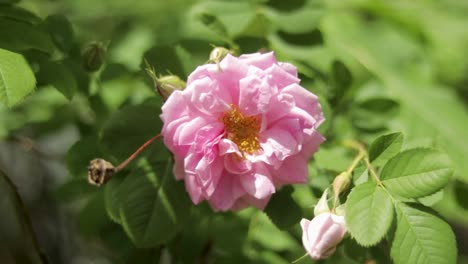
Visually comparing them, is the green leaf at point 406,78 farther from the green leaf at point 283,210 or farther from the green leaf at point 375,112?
the green leaf at point 283,210

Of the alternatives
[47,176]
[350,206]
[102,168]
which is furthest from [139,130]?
[47,176]

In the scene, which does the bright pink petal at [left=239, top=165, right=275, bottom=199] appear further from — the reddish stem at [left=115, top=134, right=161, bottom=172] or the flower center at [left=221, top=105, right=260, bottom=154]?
the reddish stem at [left=115, top=134, right=161, bottom=172]

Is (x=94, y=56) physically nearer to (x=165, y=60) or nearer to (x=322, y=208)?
(x=165, y=60)

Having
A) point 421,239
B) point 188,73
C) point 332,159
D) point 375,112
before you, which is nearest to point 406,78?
point 375,112

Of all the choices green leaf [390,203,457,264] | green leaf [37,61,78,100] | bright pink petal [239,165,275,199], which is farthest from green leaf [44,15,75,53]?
green leaf [390,203,457,264]

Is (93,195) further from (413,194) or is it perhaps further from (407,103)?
(407,103)

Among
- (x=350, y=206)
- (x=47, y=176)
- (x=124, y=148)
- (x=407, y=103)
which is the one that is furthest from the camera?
(x=47, y=176)
